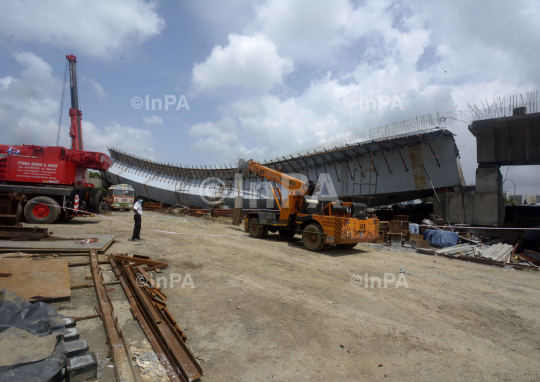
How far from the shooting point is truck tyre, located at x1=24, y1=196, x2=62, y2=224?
12165 millimetres

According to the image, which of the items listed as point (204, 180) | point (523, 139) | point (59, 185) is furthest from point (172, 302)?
point (204, 180)

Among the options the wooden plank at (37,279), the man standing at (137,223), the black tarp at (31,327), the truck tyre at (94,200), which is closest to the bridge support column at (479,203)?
the man standing at (137,223)

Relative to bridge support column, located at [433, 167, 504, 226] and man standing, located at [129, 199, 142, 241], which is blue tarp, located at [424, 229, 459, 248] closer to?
bridge support column, located at [433, 167, 504, 226]

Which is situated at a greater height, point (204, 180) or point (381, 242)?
point (204, 180)

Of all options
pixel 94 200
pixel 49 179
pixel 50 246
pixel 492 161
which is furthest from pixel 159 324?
pixel 492 161

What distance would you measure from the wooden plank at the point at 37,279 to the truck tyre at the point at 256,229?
7.95m

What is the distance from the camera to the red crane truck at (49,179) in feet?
40.0

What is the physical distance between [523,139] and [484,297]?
1326 centimetres

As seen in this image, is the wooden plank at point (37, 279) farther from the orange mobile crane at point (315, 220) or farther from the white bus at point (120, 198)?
the white bus at point (120, 198)

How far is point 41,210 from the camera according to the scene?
12344 millimetres

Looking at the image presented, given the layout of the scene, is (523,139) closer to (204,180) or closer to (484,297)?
(484,297)

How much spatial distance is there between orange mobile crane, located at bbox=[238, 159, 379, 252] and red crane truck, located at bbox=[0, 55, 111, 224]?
839 centimetres

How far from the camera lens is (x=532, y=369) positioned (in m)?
3.49

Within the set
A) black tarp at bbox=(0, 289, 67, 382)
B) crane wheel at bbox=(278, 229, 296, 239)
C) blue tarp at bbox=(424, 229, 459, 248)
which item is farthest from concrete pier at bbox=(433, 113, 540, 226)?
black tarp at bbox=(0, 289, 67, 382)
